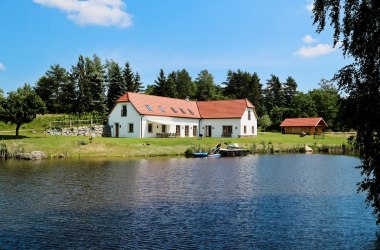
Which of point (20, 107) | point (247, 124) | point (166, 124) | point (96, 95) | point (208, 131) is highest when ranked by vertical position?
point (96, 95)

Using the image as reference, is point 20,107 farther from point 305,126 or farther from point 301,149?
point 305,126

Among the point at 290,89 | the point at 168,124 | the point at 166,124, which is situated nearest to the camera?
the point at 166,124

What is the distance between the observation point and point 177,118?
5975cm

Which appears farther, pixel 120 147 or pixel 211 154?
pixel 211 154

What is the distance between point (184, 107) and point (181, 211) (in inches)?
1928

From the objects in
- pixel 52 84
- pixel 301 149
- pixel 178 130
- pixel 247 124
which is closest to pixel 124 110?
pixel 178 130

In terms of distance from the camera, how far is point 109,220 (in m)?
14.5

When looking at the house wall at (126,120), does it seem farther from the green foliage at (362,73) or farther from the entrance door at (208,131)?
the green foliage at (362,73)

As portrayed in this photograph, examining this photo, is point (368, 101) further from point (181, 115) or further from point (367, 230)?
point (181, 115)

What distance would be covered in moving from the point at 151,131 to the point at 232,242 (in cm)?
4453

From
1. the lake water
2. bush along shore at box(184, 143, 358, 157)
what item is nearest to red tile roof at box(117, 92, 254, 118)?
bush along shore at box(184, 143, 358, 157)

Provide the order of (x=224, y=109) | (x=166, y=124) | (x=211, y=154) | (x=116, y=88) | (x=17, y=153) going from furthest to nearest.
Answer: (x=116, y=88) → (x=224, y=109) → (x=166, y=124) → (x=211, y=154) → (x=17, y=153)

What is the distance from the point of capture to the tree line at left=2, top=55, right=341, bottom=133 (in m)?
73.2

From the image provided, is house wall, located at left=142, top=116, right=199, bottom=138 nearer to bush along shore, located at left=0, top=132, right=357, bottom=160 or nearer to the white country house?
the white country house
